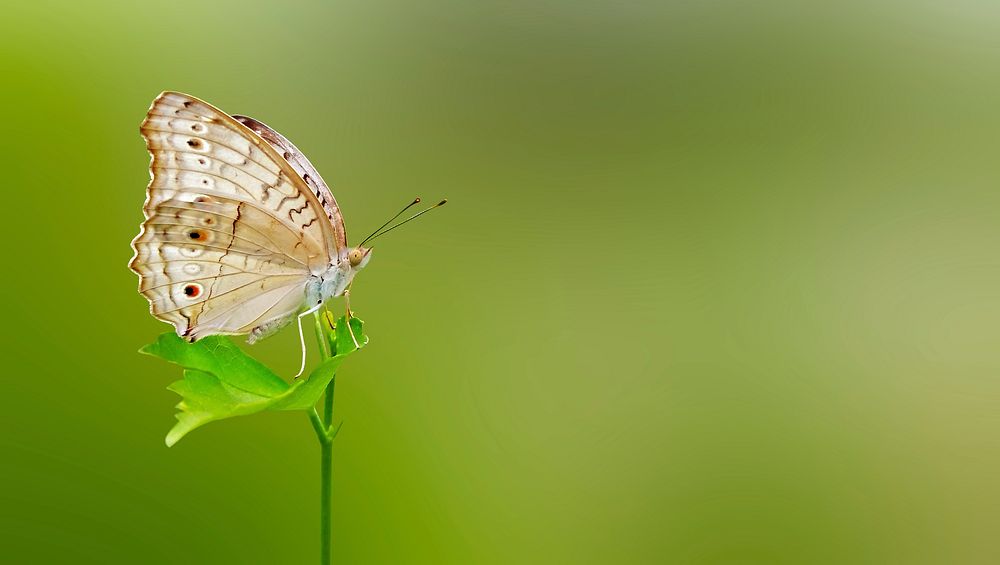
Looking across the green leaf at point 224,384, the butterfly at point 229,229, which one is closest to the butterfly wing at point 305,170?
the butterfly at point 229,229

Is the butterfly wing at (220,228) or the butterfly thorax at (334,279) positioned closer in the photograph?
the butterfly wing at (220,228)

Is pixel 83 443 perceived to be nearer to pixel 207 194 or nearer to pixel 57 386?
pixel 57 386

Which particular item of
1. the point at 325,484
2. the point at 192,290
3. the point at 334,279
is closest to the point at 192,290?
the point at 192,290

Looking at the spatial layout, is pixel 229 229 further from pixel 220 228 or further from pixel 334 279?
pixel 334 279

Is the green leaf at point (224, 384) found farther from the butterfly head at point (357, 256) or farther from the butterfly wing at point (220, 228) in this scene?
the butterfly head at point (357, 256)

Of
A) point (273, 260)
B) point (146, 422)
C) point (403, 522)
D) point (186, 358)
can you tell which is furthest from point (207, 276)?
point (403, 522)

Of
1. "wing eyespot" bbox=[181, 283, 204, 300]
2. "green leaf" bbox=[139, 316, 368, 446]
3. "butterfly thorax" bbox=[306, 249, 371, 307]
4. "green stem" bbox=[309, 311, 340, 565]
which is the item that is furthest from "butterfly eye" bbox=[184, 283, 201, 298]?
"green stem" bbox=[309, 311, 340, 565]
